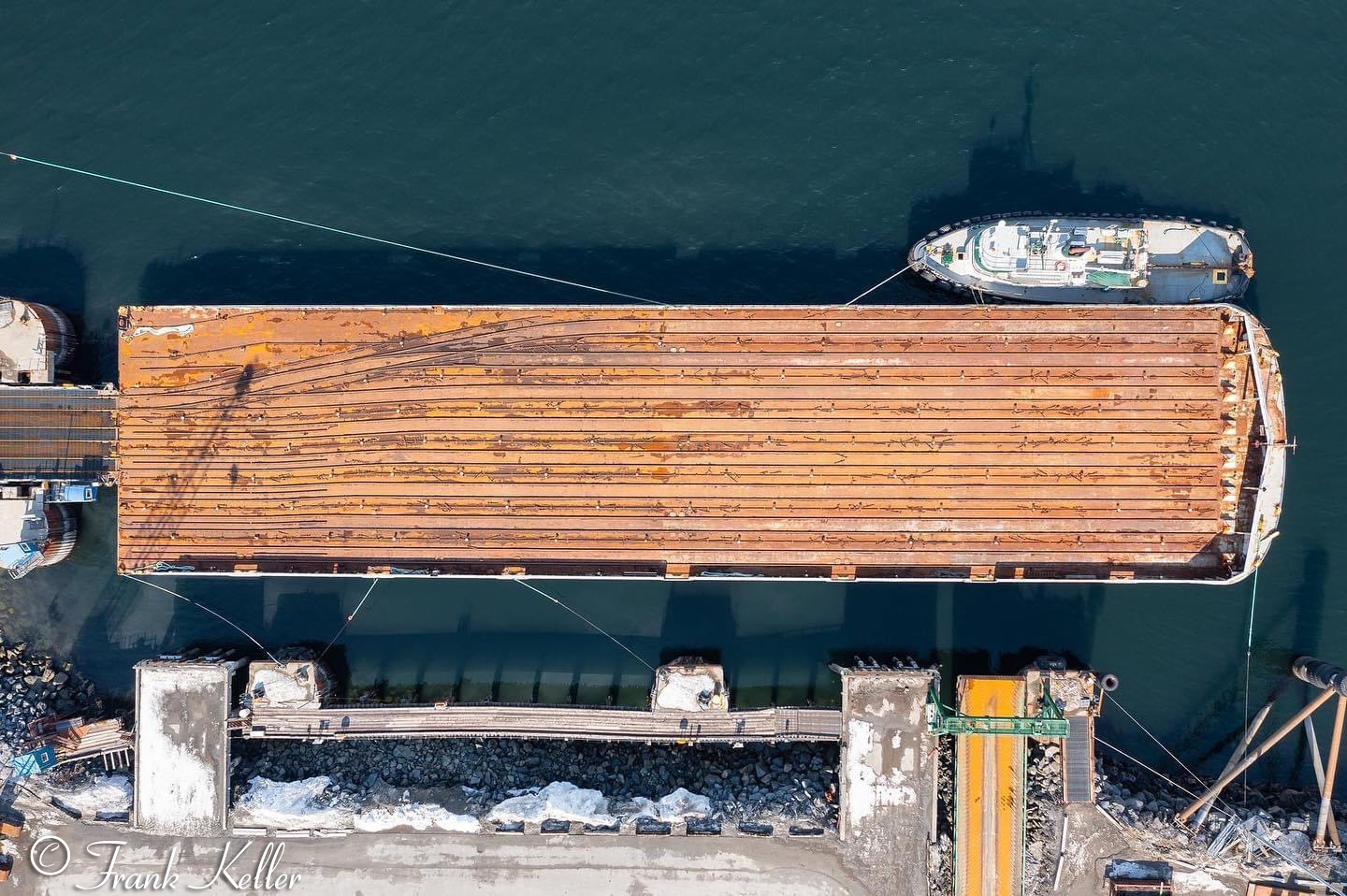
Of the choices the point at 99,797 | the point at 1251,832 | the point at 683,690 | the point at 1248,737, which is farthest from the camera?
the point at 99,797

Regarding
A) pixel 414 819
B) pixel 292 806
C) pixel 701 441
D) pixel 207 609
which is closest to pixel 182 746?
pixel 292 806

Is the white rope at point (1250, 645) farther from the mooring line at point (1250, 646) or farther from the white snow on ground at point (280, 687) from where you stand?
the white snow on ground at point (280, 687)

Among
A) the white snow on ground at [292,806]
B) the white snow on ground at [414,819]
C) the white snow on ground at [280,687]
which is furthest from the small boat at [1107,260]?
the white snow on ground at [292,806]

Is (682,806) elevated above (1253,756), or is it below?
below

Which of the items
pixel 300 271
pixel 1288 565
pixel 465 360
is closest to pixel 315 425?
pixel 465 360

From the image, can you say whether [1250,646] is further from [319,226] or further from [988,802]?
[319,226]

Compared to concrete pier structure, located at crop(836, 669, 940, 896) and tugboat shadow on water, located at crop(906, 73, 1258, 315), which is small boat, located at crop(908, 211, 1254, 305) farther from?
concrete pier structure, located at crop(836, 669, 940, 896)

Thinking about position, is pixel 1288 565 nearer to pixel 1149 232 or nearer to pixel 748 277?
pixel 1149 232
